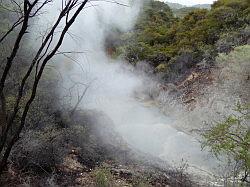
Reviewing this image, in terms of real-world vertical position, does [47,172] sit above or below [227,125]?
below

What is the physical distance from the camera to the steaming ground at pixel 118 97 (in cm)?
1174

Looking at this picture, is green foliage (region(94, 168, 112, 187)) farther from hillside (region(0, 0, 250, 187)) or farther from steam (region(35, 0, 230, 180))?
steam (region(35, 0, 230, 180))

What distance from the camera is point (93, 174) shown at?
7.87m

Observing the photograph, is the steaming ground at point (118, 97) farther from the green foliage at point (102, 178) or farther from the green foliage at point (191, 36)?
the green foliage at point (102, 178)

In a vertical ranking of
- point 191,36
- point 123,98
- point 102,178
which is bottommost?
point 102,178

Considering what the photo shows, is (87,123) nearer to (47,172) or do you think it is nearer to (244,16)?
(47,172)

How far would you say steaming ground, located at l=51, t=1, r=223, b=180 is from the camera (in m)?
11.7

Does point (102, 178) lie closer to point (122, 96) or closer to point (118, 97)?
point (118, 97)

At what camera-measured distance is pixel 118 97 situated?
16.1m

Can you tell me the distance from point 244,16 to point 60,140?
14204mm

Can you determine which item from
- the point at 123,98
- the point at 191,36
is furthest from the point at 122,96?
the point at 191,36

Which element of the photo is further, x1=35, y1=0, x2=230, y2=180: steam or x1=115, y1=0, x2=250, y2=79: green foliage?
x1=115, y1=0, x2=250, y2=79: green foliage

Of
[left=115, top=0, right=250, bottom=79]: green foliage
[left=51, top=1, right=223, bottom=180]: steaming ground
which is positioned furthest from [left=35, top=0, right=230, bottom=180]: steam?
[left=115, top=0, right=250, bottom=79]: green foliage

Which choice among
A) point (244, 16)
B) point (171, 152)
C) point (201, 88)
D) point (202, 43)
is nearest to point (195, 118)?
point (201, 88)
